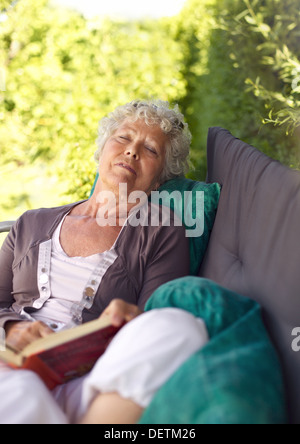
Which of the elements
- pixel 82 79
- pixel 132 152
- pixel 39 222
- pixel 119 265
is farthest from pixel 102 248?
pixel 82 79

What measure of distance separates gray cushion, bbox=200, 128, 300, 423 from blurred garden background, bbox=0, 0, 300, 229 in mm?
2378

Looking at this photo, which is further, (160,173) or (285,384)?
(160,173)

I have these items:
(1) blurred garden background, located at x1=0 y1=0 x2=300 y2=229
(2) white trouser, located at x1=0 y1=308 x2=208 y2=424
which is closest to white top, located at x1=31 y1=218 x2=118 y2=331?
(2) white trouser, located at x1=0 y1=308 x2=208 y2=424

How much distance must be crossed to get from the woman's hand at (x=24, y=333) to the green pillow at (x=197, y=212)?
2.03ft

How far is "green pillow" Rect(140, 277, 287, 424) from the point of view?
785 millimetres

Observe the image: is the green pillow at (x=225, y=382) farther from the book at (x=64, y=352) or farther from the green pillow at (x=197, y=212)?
the green pillow at (x=197, y=212)

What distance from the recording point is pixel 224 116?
4.39m

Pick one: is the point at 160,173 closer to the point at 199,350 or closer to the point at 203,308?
the point at 203,308

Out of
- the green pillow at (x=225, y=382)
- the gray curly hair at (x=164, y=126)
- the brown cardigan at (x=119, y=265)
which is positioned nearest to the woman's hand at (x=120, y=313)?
the green pillow at (x=225, y=382)

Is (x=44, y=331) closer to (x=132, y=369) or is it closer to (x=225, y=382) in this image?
(x=132, y=369)

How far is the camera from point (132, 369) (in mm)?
896

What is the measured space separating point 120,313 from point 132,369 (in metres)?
0.21
